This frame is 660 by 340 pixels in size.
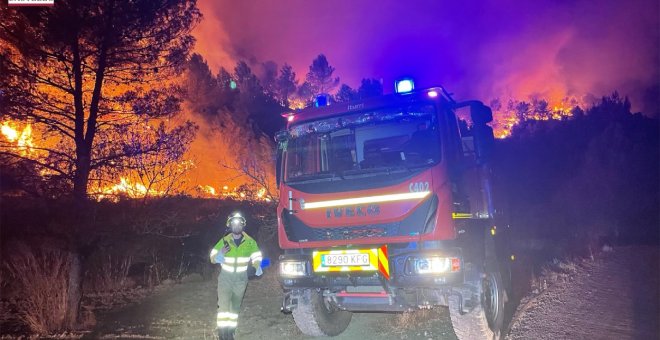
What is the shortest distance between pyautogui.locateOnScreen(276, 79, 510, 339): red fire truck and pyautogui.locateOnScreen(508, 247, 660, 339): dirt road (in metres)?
0.66

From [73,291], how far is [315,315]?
491cm

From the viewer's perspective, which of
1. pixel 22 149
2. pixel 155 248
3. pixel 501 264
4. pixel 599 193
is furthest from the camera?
pixel 599 193

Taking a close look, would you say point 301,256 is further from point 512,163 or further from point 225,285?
point 512,163

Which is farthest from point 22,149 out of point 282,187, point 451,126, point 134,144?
point 451,126

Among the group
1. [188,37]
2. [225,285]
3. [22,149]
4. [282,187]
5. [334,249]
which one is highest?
[188,37]

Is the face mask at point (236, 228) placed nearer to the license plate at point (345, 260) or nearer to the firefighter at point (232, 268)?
the firefighter at point (232, 268)

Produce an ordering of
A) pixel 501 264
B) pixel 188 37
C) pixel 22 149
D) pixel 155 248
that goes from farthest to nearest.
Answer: pixel 155 248
pixel 188 37
pixel 22 149
pixel 501 264

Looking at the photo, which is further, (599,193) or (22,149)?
(599,193)

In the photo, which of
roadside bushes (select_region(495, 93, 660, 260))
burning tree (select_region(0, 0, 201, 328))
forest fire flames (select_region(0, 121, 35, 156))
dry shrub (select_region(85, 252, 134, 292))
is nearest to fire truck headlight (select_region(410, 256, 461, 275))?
burning tree (select_region(0, 0, 201, 328))

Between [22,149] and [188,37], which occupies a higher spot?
[188,37]

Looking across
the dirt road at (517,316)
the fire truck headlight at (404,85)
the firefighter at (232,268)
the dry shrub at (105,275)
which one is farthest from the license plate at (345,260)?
the dry shrub at (105,275)

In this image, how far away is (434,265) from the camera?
4129 mm

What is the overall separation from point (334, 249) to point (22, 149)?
7.74 metres

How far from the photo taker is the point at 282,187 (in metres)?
5.20
